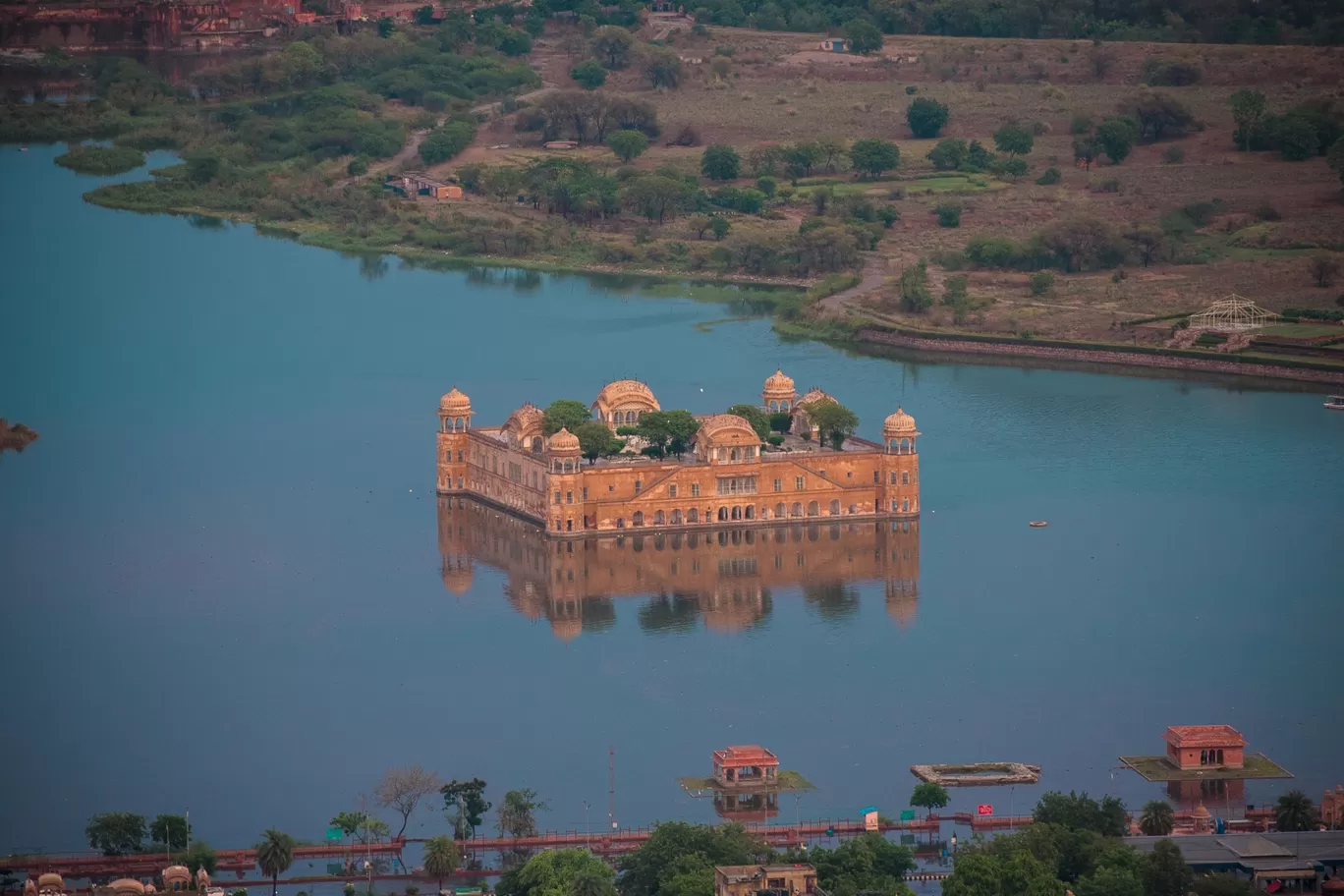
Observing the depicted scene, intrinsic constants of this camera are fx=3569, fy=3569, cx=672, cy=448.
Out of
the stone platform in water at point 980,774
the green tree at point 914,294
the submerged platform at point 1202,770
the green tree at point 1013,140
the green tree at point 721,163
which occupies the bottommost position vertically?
the submerged platform at point 1202,770

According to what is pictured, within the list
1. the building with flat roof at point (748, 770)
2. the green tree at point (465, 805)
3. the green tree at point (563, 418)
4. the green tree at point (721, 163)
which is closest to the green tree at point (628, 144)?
the green tree at point (721, 163)

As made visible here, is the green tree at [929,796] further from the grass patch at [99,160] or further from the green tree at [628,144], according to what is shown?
the grass patch at [99,160]

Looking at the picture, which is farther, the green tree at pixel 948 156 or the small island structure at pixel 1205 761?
the green tree at pixel 948 156

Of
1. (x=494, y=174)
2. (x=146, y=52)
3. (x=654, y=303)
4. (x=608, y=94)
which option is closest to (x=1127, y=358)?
(x=654, y=303)

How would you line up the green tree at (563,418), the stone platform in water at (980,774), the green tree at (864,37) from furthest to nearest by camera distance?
the green tree at (864,37)
the green tree at (563,418)
the stone platform in water at (980,774)

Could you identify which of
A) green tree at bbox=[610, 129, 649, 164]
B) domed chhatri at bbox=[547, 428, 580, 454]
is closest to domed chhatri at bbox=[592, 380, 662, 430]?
domed chhatri at bbox=[547, 428, 580, 454]

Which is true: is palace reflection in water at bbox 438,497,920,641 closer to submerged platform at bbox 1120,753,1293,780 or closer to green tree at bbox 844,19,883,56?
Answer: submerged platform at bbox 1120,753,1293,780
